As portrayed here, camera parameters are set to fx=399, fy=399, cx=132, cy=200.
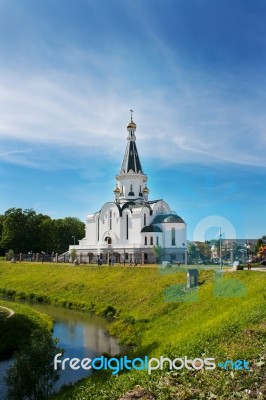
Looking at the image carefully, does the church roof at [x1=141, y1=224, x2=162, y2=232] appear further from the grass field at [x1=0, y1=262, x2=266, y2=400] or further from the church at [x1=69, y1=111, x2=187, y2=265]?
the grass field at [x1=0, y1=262, x2=266, y2=400]

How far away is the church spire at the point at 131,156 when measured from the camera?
61.2 meters

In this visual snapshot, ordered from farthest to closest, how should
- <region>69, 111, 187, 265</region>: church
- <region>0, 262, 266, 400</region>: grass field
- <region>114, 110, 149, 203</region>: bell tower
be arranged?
1. <region>114, 110, 149, 203</region>: bell tower
2. <region>69, 111, 187, 265</region>: church
3. <region>0, 262, 266, 400</region>: grass field

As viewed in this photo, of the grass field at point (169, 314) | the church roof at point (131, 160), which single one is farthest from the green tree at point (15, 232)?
the grass field at point (169, 314)

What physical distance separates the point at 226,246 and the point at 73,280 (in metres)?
17.6

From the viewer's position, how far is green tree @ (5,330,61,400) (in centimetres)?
1133

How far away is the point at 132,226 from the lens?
55.6m

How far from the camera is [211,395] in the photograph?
9484 millimetres

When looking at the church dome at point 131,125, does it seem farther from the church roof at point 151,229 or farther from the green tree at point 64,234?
the green tree at point 64,234

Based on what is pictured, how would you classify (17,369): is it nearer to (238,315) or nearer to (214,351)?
(214,351)

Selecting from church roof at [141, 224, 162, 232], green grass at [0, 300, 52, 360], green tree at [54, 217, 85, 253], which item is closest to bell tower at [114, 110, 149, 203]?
church roof at [141, 224, 162, 232]

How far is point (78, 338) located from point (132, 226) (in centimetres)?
3461

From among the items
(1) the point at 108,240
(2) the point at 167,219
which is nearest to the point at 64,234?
(1) the point at 108,240

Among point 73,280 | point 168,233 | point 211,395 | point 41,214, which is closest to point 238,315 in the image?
point 211,395

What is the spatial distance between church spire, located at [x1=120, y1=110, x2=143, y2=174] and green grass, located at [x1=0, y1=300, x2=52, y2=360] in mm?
36523
